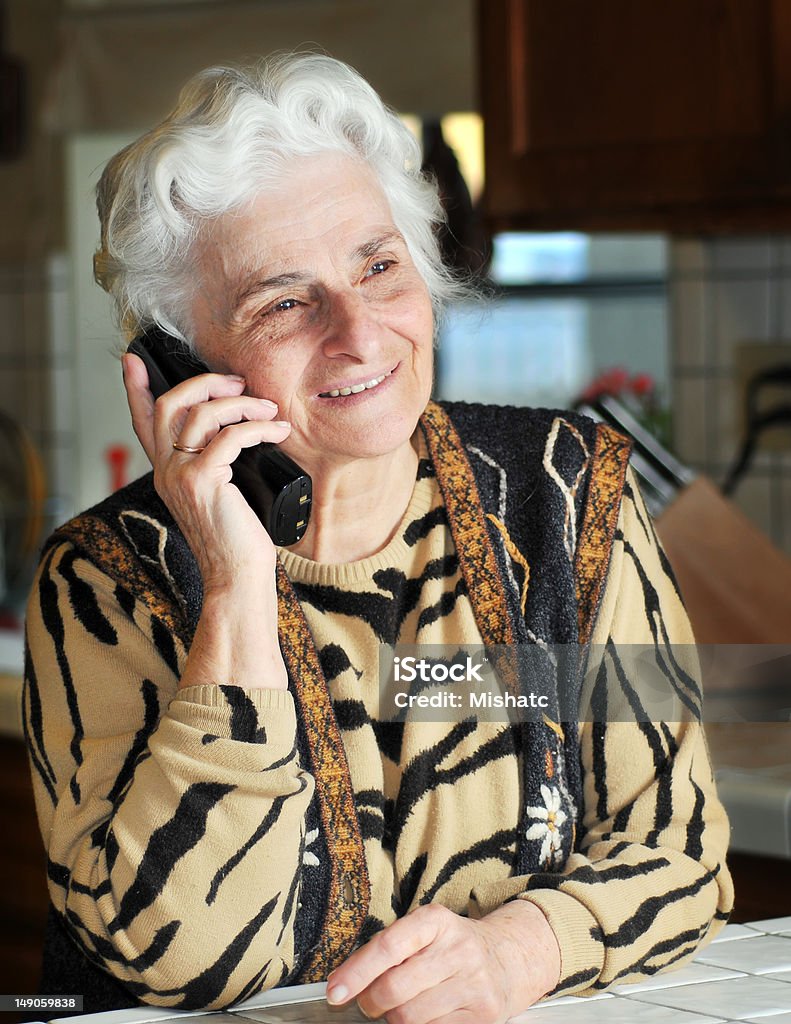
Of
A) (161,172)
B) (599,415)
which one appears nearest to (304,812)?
(161,172)

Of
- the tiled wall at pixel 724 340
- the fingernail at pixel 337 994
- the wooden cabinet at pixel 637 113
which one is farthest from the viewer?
the tiled wall at pixel 724 340

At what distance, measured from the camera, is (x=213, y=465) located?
113 cm

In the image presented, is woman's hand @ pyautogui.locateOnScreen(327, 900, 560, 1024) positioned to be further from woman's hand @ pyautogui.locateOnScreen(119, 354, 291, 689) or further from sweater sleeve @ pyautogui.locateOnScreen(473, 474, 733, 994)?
woman's hand @ pyautogui.locateOnScreen(119, 354, 291, 689)

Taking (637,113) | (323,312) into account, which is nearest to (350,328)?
(323,312)

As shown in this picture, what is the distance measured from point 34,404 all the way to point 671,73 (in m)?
2.41

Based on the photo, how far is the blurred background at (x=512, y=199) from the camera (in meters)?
2.04

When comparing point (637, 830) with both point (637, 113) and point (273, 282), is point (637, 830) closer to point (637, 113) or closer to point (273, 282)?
point (273, 282)

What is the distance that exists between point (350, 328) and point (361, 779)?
1.22 ft

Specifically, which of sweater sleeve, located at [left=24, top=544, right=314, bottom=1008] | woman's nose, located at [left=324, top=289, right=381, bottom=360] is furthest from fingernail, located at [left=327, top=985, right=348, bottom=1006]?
woman's nose, located at [left=324, top=289, right=381, bottom=360]

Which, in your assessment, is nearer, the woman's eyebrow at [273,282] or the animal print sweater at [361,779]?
the animal print sweater at [361,779]

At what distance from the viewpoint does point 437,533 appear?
4.20 ft

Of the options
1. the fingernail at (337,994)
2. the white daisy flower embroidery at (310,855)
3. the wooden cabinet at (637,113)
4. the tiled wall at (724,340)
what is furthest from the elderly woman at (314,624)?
the tiled wall at (724,340)

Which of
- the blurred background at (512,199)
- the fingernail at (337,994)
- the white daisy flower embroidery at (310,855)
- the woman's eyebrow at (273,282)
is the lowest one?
the fingernail at (337,994)

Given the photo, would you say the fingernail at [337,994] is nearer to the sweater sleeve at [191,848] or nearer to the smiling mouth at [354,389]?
the sweater sleeve at [191,848]
